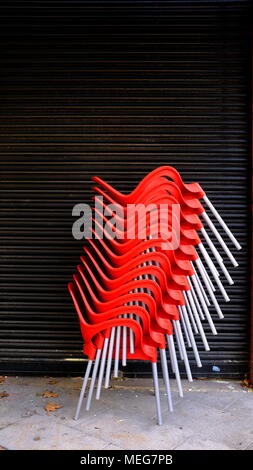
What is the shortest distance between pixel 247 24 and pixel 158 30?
1.13 m

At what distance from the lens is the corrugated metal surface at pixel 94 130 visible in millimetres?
5949

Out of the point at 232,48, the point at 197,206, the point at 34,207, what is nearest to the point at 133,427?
the point at 197,206

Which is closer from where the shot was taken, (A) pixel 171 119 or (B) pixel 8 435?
(B) pixel 8 435

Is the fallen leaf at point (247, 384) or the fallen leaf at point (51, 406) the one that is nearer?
the fallen leaf at point (51, 406)

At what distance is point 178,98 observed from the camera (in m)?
5.98

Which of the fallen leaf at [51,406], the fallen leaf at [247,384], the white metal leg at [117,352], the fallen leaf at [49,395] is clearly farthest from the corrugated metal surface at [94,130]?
the white metal leg at [117,352]

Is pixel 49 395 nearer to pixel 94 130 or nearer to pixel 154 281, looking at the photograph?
pixel 154 281

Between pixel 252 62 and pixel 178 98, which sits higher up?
pixel 252 62

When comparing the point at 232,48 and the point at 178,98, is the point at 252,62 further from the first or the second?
the point at 178,98

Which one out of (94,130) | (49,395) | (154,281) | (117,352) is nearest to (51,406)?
(49,395)

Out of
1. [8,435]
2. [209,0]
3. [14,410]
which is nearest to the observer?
[8,435]

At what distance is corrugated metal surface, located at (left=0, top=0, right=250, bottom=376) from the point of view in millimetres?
5949

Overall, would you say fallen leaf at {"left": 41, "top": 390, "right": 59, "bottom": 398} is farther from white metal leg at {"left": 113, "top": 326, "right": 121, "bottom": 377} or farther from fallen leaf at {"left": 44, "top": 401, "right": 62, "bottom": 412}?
white metal leg at {"left": 113, "top": 326, "right": 121, "bottom": 377}

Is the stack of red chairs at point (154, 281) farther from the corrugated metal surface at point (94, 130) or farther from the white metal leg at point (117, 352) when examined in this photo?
the corrugated metal surface at point (94, 130)
